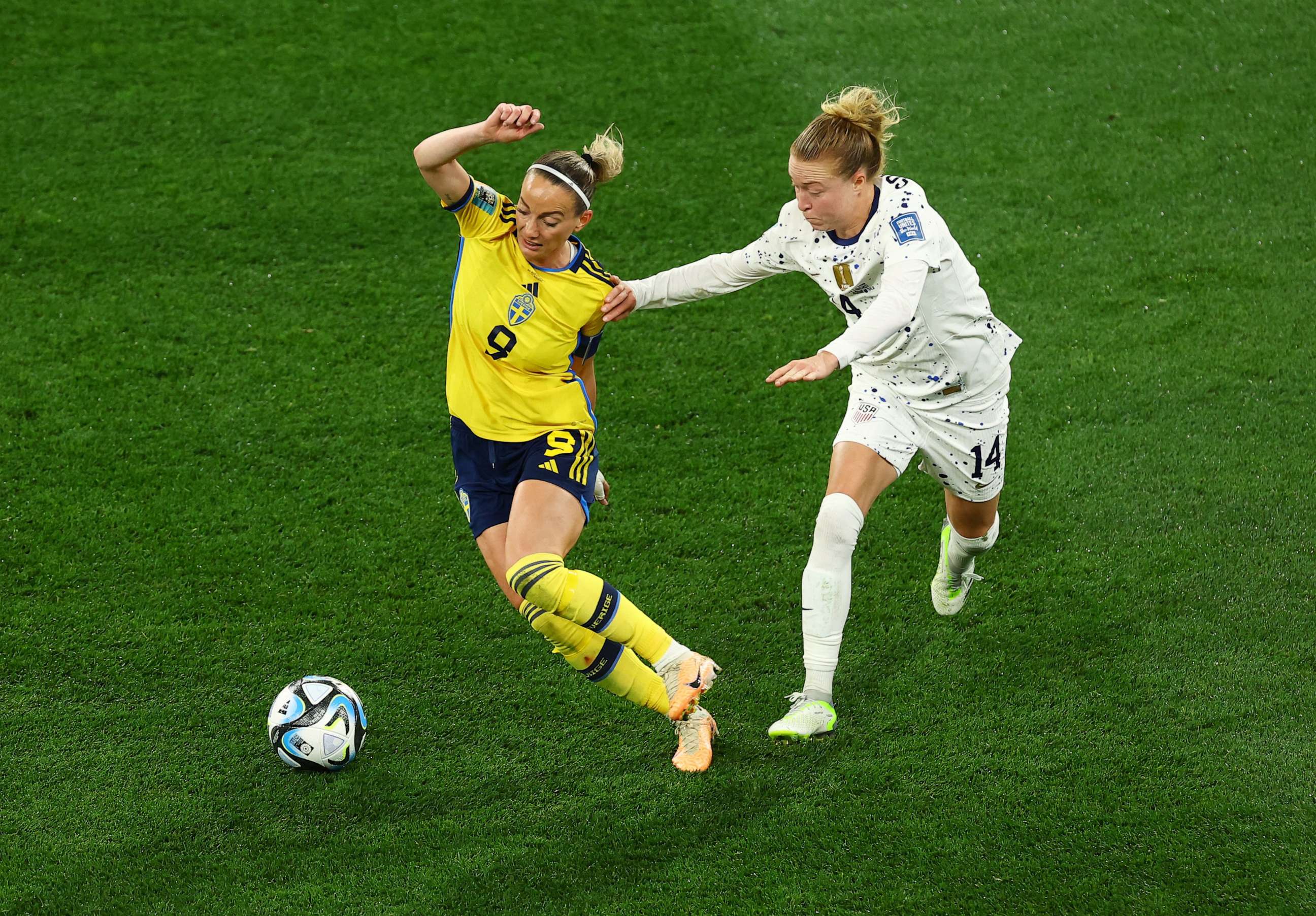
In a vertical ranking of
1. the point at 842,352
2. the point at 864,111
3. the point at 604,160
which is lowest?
the point at 842,352

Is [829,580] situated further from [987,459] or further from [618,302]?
[618,302]

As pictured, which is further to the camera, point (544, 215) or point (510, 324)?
point (510, 324)

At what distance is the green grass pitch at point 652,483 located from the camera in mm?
4395

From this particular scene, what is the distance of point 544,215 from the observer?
441 cm

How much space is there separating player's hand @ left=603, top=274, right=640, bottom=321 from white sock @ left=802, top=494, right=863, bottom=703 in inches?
39.8

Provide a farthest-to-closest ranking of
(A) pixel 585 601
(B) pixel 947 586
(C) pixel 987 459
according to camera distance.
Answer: (B) pixel 947 586
(C) pixel 987 459
(A) pixel 585 601

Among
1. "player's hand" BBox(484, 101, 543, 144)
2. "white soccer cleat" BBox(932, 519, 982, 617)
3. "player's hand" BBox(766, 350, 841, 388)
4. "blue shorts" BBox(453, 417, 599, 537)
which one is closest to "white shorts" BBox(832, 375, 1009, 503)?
"white soccer cleat" BBox(932, 519, 982, 617)

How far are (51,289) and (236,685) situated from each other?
11.8ft

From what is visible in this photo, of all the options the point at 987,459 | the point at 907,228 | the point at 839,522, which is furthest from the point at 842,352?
the point at 987,459

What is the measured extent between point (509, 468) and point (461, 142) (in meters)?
1.18

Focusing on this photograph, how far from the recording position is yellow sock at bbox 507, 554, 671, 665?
4266mm

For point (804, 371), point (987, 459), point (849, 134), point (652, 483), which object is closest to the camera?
point (804, 371)

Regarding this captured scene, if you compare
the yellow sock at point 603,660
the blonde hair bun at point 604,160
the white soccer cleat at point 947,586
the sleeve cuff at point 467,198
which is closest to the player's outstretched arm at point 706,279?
the blonde hair bun at point 604,160

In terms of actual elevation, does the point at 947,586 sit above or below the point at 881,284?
below
